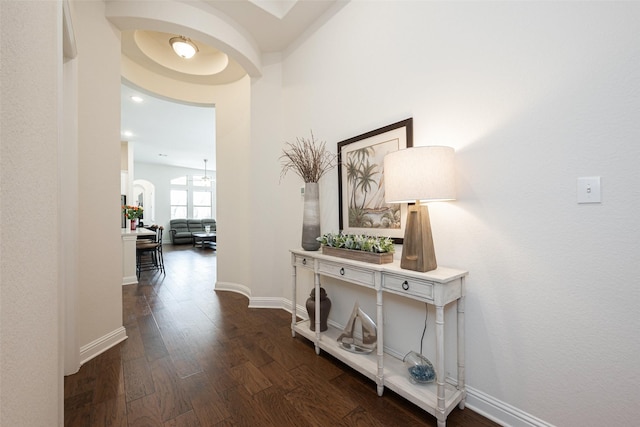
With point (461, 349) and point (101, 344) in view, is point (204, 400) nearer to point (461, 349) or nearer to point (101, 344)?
point (101, 344)

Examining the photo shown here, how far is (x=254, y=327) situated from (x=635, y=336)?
2.48 metres

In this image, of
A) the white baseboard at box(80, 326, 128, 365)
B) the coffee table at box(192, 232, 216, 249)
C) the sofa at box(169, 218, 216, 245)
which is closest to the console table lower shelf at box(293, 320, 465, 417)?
the white baseboard at box(80, 326, 128, 365)

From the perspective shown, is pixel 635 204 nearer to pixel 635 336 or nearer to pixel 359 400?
pixel 635 336

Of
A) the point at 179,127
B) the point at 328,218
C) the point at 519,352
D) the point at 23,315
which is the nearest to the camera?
the point at 23,315

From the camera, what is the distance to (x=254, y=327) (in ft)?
8.02

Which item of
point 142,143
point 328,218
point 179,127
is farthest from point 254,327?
point 142,143

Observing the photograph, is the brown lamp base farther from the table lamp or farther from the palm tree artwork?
the palm tree artwork

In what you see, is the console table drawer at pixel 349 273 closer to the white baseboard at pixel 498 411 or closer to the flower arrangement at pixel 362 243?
the flower arrangement at pixel 362 243

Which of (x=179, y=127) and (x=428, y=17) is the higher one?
(x=179, y=127)

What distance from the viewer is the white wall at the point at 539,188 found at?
103 cm

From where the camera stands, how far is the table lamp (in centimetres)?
133

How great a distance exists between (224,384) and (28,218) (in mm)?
1421

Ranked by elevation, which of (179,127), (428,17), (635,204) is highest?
(179,127)

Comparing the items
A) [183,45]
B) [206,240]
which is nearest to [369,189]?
[183,45]
